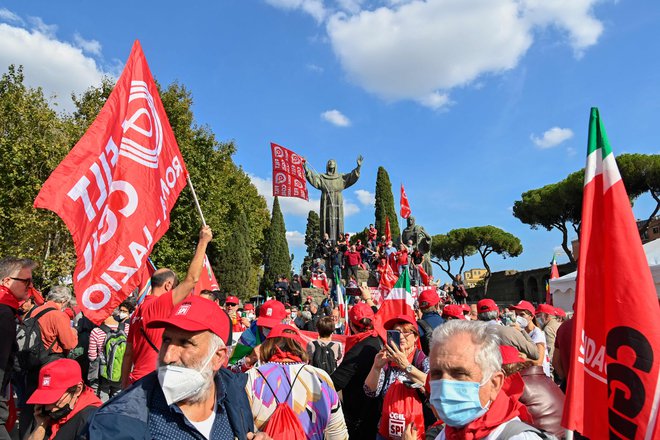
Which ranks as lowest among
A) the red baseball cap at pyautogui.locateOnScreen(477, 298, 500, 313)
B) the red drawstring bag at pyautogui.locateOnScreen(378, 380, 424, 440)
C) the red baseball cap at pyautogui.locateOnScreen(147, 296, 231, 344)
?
the red drawstring bag at pyautogui.locateOnScreen(378, 380, 424, 440)

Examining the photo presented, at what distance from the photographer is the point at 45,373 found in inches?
103

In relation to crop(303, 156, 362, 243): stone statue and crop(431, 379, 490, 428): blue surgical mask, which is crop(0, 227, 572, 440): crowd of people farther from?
crop(303, 156, 362, 243): stone statue

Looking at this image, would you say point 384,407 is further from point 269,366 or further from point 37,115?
point 37,115

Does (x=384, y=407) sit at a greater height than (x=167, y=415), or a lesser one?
lesser

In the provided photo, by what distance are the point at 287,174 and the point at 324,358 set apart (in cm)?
1692

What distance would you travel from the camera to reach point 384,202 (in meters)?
53.1

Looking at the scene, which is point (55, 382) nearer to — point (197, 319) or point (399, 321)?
point (197, 319)

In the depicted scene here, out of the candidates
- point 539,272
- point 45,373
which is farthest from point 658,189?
point 45,373

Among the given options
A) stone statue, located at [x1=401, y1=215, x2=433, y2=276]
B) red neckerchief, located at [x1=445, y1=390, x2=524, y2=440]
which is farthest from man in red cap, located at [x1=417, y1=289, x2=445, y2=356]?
stone statue, located at [x1=401, y1=215, x2=433, y2=276]

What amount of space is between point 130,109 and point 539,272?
129 feet

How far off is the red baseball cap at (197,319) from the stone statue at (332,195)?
20285 mm

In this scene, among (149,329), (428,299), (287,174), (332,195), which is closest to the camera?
(149,329)

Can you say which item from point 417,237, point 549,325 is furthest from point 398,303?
point 417,237

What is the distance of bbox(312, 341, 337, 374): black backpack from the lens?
4078 mm
